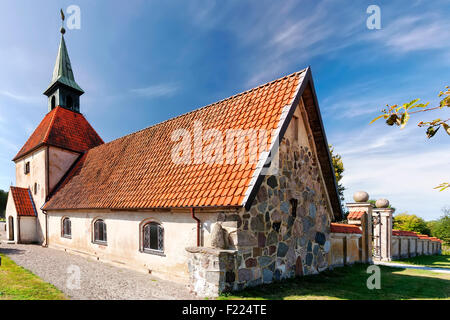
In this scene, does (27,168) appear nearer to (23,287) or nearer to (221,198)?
(23,287)

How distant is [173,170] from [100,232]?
5.44 metres

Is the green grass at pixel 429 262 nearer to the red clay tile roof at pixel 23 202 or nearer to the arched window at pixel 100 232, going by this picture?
the arched window at pixel 100 232

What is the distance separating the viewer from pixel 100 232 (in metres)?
11.3

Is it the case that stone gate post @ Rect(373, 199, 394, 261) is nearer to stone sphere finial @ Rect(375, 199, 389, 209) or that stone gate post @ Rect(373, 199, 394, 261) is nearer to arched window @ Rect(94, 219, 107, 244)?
stone sphere finial @ Rect(375, 199, 389, 209)

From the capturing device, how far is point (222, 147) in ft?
26.5

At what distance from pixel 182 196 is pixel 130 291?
282 centimetres

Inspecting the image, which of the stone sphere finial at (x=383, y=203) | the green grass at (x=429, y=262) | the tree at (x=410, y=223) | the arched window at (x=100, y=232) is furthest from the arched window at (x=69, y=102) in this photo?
the tree at (x=410, y=223)

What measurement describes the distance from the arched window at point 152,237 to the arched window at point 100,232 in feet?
10.6

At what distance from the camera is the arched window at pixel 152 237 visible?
8219mm

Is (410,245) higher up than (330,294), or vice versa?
(330,294)

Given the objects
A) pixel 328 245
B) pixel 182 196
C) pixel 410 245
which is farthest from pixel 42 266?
pixel 410 245

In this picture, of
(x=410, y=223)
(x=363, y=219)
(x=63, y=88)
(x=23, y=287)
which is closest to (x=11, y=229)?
(x=63, y=88)
